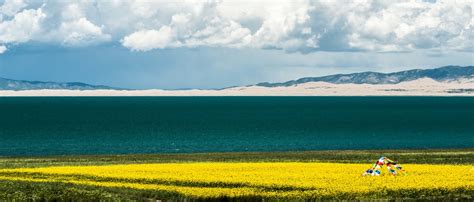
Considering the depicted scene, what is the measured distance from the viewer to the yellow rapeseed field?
138ft

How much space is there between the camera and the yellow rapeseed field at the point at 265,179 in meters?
41.9

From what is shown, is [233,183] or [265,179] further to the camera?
[265,179]

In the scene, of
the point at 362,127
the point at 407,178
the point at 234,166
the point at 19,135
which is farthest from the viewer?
the point at 362,127

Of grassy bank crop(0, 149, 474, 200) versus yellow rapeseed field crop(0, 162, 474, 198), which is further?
yellow rapeseed field crop(0, 162, 474, 198)

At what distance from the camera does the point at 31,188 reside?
136 feet

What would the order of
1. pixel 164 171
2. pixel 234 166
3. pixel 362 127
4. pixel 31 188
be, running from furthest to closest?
pixel 362 127 < pixel 234 166 < pixel 164 171 < pixel 31 188

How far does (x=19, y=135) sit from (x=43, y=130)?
15522 mm

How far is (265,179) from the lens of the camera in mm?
47500

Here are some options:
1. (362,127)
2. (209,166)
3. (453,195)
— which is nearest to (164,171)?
(209,166)

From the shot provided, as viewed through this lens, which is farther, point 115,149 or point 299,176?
point 115,149

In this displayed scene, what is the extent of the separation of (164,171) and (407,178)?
15.7 meters

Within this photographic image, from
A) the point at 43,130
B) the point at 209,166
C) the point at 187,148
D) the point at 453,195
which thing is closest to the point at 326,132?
the point at 187,148

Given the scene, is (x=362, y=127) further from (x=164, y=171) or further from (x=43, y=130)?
(x=164, y=171)

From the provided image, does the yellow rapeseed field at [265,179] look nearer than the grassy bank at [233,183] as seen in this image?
No
